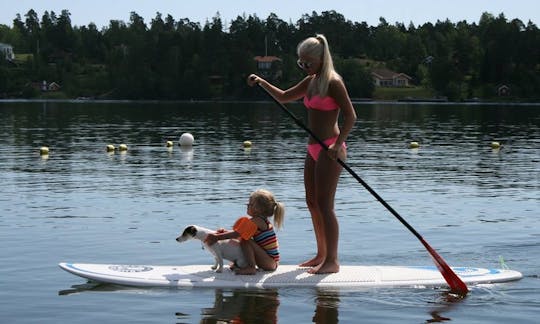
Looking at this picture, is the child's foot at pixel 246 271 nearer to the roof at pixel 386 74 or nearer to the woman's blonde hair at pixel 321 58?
the woman's blonde hair at pixel 321 58

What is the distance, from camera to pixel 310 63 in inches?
432

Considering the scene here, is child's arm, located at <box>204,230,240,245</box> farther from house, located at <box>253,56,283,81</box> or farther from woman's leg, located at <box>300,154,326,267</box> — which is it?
house, located at <box>253,56,283,81</box>

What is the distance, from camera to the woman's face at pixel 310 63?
10945 mm

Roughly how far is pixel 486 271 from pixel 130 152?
82.1 feet

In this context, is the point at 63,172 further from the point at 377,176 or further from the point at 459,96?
the point at 459,96

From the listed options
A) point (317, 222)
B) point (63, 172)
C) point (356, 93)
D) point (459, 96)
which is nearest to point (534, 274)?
point (317, 222)

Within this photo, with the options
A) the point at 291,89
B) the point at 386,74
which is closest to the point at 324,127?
the point at 291,89

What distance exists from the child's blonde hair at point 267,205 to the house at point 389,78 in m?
173

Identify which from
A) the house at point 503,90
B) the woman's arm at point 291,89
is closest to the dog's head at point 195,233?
the woman's arm at point 291,89

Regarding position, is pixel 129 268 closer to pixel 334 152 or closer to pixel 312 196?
pixel 312 196

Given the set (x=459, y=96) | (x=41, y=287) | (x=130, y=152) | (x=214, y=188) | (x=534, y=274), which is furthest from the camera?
(x=459, y=96)

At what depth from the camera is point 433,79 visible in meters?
165

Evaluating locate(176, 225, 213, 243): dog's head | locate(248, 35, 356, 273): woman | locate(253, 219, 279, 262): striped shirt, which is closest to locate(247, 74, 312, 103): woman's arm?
locate(248, 35, 356, 273): woman

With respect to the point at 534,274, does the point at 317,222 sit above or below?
above
